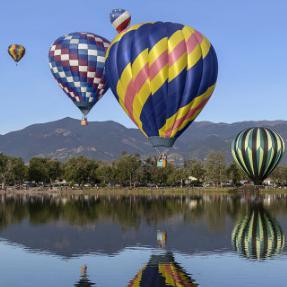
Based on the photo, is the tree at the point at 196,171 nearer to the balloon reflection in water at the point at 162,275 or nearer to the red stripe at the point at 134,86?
the red stripe at the point at 134,86

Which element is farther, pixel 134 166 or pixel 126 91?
pixel 134 166

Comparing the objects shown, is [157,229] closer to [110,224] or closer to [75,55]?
[110,224]

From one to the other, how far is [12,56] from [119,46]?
3786cm

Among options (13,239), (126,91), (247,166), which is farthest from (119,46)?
(247,166)

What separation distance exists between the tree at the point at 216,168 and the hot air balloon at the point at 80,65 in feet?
369

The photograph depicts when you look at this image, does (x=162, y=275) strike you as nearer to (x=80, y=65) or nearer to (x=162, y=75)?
(x=162, y=75)

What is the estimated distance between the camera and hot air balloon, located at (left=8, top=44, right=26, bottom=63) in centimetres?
8275

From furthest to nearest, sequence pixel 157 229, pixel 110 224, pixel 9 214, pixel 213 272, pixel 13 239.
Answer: pixel 9 214 < pixel 110 224 < pixel 157 229 < pixel 13 239 < pixel 213 272

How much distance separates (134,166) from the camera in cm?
17488

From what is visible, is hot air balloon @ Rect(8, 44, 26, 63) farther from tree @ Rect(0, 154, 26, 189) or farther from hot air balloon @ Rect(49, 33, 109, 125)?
tree @ Rect(0, 154, 26, 189)

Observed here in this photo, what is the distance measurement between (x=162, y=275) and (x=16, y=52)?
54.5 m

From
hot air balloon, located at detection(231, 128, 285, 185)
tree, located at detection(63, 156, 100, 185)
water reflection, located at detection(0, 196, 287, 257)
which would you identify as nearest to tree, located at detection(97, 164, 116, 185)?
tree, located at detection(63, 156, 100, 185)

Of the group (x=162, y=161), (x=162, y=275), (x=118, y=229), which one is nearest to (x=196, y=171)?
(x=118, y=229)

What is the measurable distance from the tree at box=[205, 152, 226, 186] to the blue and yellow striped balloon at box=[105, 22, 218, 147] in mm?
123642
